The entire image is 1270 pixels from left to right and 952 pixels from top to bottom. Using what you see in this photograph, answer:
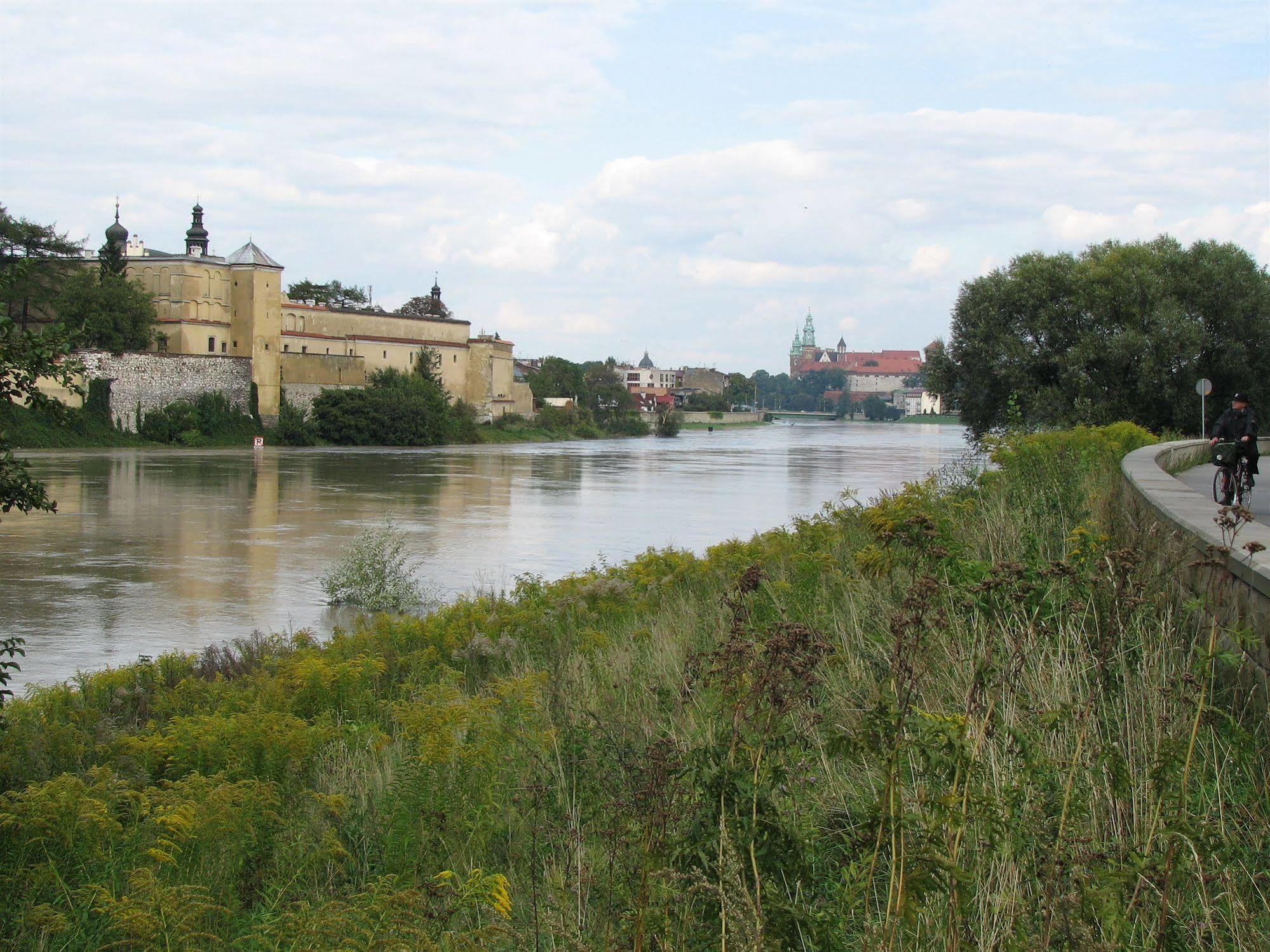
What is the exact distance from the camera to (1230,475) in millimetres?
13094


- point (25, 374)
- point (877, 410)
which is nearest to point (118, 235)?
point (25, 374)

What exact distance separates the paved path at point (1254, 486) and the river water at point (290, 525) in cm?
887

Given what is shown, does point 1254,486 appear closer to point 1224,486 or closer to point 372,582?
point 1224,486

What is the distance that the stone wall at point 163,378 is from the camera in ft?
205

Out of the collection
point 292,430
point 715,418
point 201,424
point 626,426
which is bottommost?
point 292,430

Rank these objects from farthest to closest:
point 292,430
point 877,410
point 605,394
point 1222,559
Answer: point 877,410 < point 605,394 < point 292,430 < point 1222,559

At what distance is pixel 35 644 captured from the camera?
12930 millimetres

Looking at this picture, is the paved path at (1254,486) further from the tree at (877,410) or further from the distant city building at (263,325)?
the tree at (877,410)

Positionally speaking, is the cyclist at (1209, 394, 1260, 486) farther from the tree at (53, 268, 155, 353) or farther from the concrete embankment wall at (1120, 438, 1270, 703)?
the tree at (53, 268, 155, 353)

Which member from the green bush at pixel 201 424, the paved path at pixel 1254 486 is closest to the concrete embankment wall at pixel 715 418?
the green bush at pixel 201 424

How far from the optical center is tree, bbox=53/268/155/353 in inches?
2469

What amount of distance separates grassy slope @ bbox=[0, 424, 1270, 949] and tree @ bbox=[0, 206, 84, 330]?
205 feet

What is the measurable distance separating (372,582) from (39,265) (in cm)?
5573

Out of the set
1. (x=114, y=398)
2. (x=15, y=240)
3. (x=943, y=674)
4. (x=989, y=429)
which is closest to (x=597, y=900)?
(x=943, y=674)
